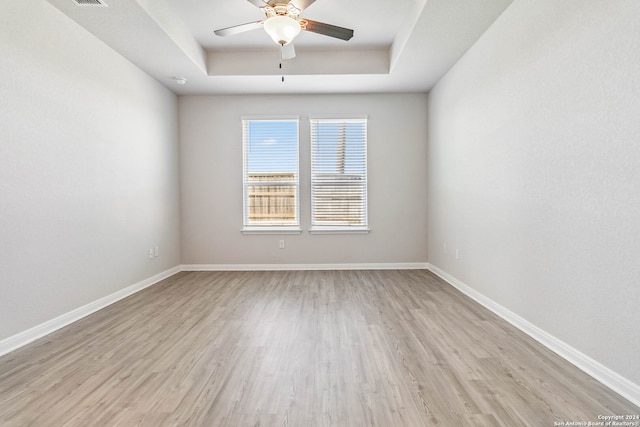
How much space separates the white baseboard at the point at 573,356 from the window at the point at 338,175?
7.81 feet

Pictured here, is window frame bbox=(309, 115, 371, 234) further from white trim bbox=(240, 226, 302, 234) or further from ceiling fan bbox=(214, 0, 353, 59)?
ceiling fan bbox=(214, 0, 353, 59)

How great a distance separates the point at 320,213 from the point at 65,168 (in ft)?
10.9

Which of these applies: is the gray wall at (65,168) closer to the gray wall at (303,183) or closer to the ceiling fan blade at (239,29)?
the gray wall at (303,183)

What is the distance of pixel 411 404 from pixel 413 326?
43.7 inches

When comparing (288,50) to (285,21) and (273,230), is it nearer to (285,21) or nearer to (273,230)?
(285,21)

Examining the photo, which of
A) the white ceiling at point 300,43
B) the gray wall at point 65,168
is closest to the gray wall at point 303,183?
the white ceiling at point 300,43

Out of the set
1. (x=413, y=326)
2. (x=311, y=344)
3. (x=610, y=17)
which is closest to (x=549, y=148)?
(x=610, y=17)

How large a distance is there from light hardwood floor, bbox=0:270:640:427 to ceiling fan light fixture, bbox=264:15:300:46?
2.51 m

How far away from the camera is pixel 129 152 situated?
12.7 feet

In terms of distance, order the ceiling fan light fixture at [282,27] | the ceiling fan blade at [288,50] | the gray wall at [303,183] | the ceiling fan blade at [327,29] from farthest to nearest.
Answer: the gray wall at [303,183] → the ceiling fan blade at [288,50] → the ceiling fan blade at [327,29] → the ceiling fan light fixture at [282,27]

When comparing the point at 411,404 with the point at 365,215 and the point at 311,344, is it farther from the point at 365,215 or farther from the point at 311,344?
the point at 365,215

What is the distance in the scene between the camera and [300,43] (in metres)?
4.12

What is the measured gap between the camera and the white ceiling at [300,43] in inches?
116

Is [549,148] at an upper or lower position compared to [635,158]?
upper
